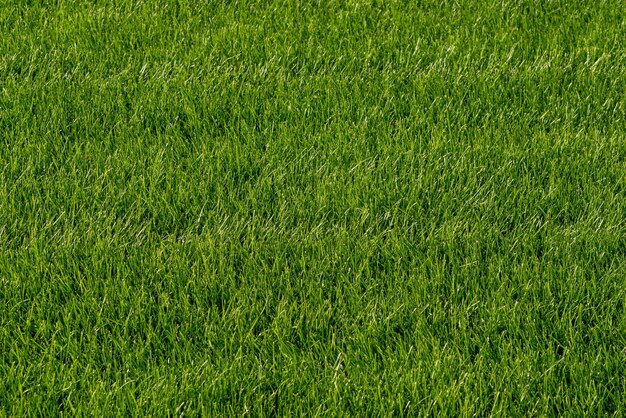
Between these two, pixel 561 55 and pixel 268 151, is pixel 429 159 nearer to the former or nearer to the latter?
pixel 268 151

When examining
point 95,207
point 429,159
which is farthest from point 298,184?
point 95,207

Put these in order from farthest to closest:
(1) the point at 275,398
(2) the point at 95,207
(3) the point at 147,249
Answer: (2) the point at 95,207 → (3) the point at 147,249 → (1) the point at 275,398

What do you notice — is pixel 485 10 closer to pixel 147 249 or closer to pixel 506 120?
pixel 506 120

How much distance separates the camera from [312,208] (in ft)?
10.0

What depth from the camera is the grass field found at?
8.03 feet

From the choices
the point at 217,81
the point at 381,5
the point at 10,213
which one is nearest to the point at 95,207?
the point at 10,213

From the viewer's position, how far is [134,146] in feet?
11.0

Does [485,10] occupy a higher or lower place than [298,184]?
higher

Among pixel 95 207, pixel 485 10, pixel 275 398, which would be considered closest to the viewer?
pixel 275 398

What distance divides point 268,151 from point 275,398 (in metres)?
1.15

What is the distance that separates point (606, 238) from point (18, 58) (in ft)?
7.95

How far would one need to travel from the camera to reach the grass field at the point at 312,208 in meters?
2.45

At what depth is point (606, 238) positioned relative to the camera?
2887 mm

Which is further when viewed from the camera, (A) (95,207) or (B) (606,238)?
(A) (95,207)
